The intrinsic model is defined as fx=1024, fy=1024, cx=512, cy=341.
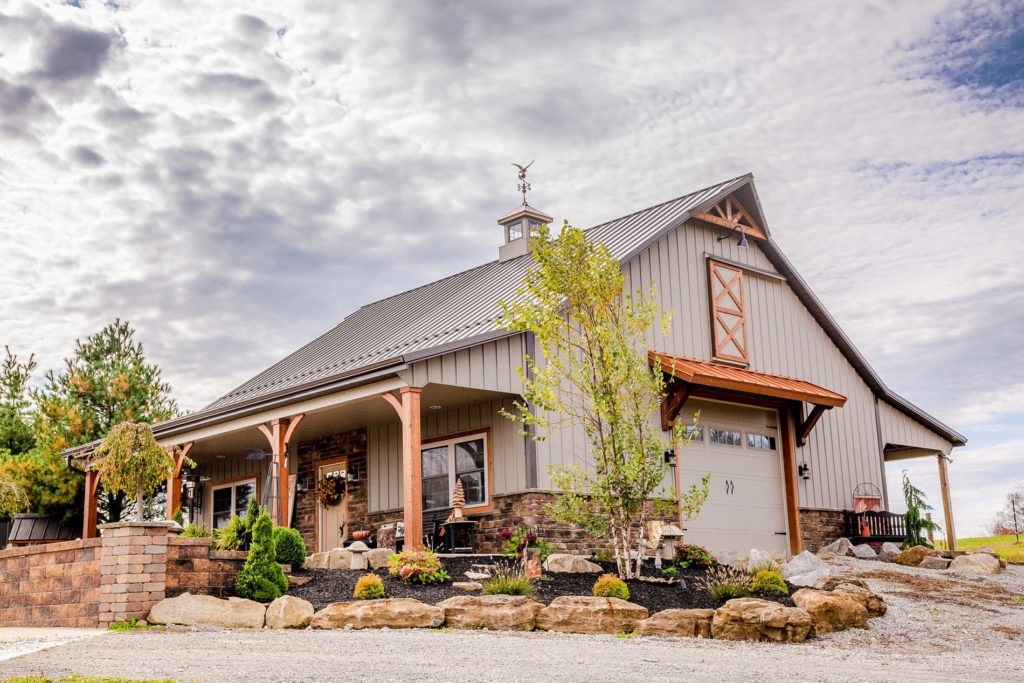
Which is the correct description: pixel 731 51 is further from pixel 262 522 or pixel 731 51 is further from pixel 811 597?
pixel 262 522

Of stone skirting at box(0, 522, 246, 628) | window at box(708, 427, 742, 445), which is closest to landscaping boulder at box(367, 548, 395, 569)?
stone skirting at box(0, 522, 246, 628)

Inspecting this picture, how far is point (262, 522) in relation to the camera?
11922 mm

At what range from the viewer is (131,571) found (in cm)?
1127

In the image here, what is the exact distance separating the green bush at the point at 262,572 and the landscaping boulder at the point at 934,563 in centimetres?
1023

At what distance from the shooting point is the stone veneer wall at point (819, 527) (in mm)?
18391

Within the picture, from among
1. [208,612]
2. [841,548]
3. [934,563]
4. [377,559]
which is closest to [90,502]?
[377,559]

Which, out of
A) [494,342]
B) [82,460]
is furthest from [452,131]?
[82,460]

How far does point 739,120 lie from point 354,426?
848 centimetres

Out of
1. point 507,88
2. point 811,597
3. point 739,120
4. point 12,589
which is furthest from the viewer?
point 507,88

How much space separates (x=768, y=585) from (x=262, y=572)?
583 centimetres

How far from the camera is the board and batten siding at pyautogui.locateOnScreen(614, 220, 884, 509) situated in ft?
57.1

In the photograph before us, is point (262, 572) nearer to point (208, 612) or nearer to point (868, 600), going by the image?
point (208, 612)

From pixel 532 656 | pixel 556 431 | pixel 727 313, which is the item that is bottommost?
pixel 532 656

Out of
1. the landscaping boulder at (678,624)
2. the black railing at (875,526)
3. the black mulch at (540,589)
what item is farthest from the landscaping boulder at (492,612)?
the black railing at (875,526)
